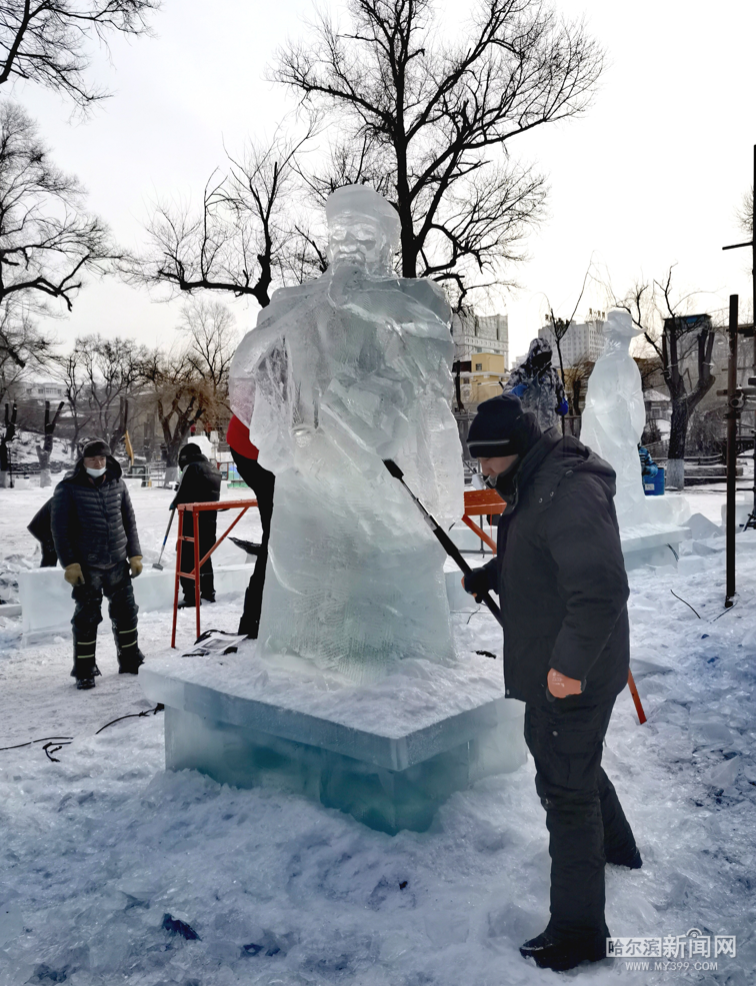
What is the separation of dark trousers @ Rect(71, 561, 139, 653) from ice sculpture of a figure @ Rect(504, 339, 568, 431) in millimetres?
A: 3948

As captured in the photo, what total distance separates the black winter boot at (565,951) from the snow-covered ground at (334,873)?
30mm

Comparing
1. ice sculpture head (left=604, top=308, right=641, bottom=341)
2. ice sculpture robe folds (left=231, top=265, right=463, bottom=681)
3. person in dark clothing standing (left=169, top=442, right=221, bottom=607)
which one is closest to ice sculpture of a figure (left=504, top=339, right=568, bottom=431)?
ice sculpture head (left=604, top=308, right=641, bottom=341)

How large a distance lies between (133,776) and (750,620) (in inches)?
170

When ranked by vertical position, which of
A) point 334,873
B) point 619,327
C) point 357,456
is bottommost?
point 334,873

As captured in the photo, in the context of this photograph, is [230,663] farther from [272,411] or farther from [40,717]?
[40,717]

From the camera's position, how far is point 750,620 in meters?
5.36

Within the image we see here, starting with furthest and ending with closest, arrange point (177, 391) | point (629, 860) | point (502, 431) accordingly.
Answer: point (177, 391) < point (629, 860) < point (502, 431)

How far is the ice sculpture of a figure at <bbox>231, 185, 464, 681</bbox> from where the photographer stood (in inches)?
123

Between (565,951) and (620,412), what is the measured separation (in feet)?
25.9

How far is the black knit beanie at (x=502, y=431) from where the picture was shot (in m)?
2.33

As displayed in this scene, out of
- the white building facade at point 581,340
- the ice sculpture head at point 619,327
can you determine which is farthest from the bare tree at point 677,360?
the ice sculpture head at point 619,327

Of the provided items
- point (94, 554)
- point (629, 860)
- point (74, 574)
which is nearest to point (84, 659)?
point (74, 574)

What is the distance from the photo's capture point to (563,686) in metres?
2.06

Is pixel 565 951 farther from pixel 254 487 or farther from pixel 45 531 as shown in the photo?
pixel 45 531
